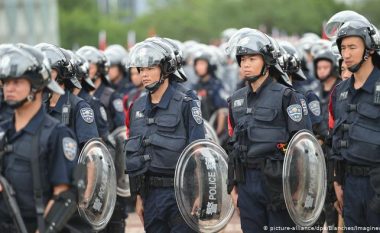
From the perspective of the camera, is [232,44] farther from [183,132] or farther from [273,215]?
[273,215]

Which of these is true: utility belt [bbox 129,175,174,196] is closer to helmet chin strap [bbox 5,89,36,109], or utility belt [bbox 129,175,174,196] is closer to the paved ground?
helmet chin strap [bbox 5,89,36,109]

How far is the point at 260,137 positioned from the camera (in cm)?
973

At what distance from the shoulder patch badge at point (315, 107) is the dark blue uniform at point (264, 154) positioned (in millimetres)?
2282

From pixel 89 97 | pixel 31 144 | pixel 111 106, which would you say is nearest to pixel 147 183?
pixel 89 97

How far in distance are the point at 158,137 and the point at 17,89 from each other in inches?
96.9

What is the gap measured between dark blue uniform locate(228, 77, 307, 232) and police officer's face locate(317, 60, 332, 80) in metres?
4.28

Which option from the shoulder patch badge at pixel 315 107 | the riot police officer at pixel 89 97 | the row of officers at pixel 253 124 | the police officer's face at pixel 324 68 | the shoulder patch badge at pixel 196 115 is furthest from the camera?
the police officer's face at pixel 324 68

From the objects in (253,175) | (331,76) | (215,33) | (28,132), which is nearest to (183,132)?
(253,175)

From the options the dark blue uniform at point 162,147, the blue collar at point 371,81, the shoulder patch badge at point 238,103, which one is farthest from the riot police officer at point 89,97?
the blue collar at point 371,81

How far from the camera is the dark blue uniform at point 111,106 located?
13281 mm

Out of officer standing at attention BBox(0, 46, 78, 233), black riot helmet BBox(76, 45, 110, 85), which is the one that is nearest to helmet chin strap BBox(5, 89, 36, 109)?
officer standing at attention BBox(0, 46, 78, 233)

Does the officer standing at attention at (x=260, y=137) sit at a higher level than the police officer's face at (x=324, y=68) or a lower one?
lower

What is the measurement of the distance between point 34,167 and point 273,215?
2603 mm

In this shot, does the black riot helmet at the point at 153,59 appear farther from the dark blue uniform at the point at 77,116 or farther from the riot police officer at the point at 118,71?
the riot police officer at the point at 118,71
